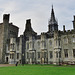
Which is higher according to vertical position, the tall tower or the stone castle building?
the tall tower

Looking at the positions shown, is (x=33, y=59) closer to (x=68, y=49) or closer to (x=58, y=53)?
(x=58, y=53)

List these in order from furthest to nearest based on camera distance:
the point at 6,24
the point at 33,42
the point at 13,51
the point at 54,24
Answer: the point at 54,24, the point at 6,24, the point at 13,51, the point at 33,42

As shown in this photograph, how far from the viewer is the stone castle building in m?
38.0

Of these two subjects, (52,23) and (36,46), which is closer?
(36,46)

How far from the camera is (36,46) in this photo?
1743 inches

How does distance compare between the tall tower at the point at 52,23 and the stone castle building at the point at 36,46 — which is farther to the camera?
the tall tower at the point at 52,23

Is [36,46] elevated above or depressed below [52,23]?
below

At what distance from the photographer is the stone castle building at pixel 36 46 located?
125 feet

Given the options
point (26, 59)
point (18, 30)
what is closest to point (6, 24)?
point (18, 30)

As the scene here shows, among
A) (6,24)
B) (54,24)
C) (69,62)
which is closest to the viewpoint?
(69,62)

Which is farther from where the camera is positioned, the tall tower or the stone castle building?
the tall tower

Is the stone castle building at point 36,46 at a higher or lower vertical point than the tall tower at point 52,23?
lower

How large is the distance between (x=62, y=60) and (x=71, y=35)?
26.6 ft

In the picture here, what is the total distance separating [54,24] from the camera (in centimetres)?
6969
